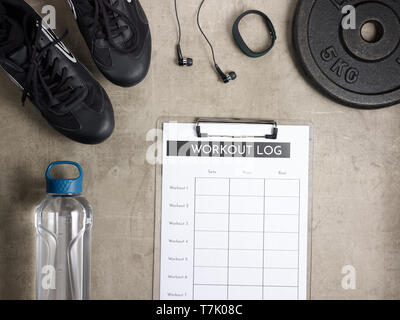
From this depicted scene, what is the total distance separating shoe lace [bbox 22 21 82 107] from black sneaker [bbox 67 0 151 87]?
0.06 metres

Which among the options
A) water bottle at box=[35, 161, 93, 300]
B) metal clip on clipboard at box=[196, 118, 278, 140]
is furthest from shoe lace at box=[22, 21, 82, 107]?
metal clip on clipboard at box=[196, 118, 278, 140]

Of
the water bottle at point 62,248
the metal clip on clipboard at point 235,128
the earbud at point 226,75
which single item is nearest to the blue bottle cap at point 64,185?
the water bottle at point 62,248

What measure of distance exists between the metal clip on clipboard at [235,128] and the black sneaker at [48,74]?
22 centimetres

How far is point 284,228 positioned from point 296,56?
0.41 metres

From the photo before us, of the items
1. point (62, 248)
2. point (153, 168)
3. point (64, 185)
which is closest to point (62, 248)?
point (62, 248)

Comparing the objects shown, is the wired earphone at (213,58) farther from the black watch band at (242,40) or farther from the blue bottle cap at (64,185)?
the blue bottle cap at (64,185)

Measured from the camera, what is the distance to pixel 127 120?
81cm

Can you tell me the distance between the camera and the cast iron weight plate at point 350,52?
2.58 ft

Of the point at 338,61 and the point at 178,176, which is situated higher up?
the point at 338,61

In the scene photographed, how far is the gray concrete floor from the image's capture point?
802 mm

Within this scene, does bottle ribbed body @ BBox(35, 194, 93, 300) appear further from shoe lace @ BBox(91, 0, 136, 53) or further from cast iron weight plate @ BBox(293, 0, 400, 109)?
cast iron weight plate @ BBox(293, 0, 400, 109)

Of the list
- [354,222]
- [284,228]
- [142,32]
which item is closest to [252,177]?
[284,228]

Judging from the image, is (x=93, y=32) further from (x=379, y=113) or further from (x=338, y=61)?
(x=379, y=113)

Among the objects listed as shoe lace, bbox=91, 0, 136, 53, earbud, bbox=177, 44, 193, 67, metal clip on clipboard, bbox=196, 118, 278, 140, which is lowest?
metal clip on clipboard, bbox=196, 118, 278, 140
